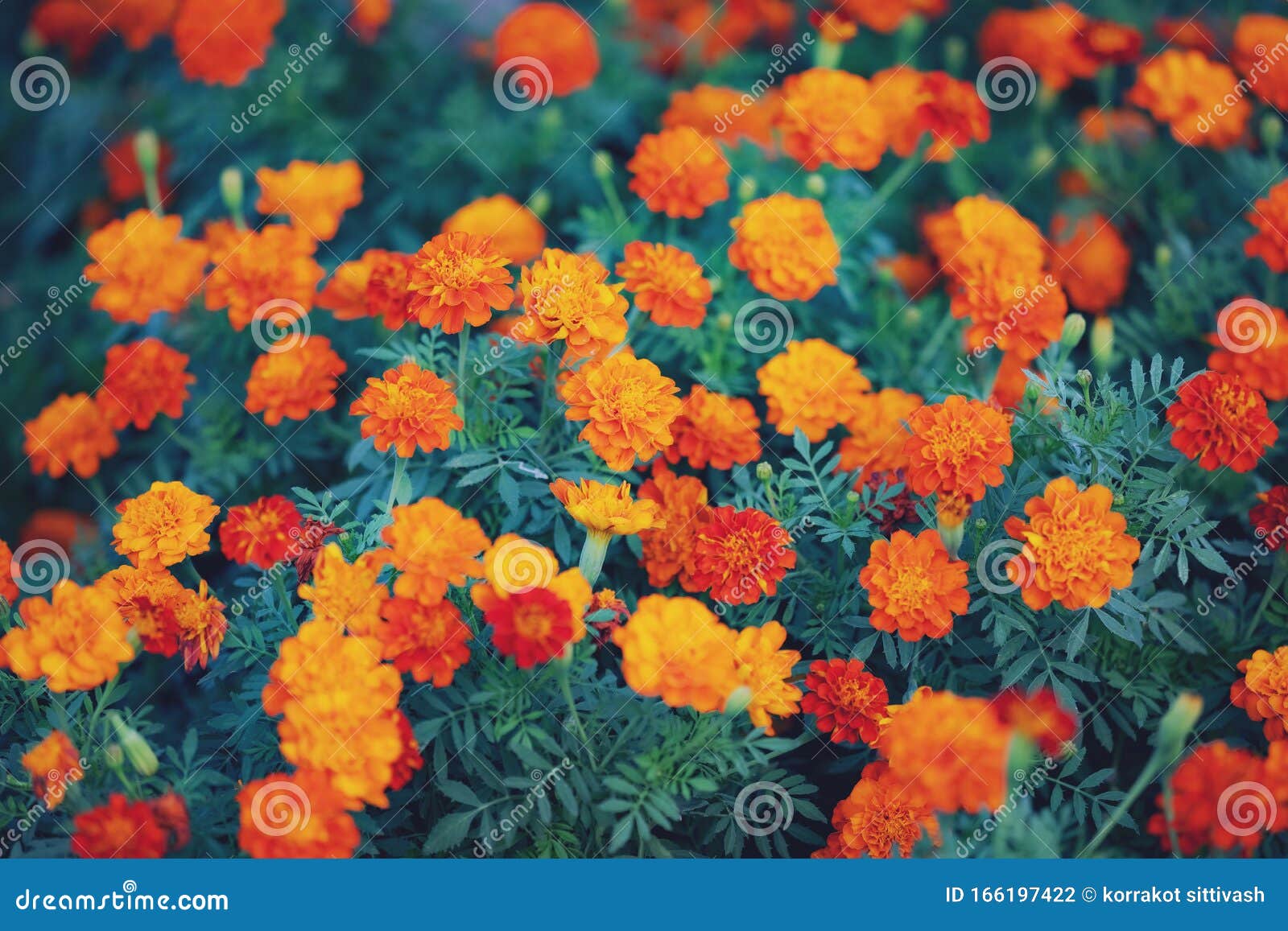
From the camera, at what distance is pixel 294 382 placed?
7.37 feet

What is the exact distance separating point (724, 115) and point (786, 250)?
30.2 inches

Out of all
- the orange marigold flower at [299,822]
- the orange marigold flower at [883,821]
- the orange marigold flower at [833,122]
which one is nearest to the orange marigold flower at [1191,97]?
the orange marigold flower at [833,122]

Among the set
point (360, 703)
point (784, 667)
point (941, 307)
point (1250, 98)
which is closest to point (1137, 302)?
point (941, 307)

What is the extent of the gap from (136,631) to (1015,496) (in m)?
1.57

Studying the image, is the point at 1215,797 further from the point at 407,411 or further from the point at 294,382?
the point at 294,382

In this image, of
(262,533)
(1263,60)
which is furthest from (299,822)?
(1263,60)

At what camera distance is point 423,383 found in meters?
1.96

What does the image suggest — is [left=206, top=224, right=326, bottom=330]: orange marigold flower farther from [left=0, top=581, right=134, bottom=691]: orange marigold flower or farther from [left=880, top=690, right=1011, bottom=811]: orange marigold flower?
[left=880, top=690, right=1011, bottom=811]: orange marigold flower

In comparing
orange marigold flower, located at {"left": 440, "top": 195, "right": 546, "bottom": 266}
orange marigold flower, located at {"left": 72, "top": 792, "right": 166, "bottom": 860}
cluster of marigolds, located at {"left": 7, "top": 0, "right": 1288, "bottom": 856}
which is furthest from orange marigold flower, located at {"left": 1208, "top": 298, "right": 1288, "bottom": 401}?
orange marigold flower, located at {"left": 72, "top": 792, "right": 166, "bottom": 860}

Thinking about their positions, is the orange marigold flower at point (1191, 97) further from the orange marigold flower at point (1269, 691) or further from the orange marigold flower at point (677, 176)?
the orange marigold flower at point (1269, 691)

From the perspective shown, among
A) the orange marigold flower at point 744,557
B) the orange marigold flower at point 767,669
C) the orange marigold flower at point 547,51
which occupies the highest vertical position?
the orange marigold flower at point 547,51

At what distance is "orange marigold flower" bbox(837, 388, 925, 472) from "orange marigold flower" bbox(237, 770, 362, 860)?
1.19 m

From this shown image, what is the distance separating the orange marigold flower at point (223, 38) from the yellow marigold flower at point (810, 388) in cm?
158

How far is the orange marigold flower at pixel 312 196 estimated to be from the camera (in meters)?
2.56
